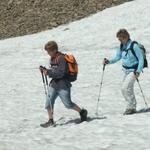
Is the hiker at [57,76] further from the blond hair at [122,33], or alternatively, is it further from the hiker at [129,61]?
the blond hair at [122,33]

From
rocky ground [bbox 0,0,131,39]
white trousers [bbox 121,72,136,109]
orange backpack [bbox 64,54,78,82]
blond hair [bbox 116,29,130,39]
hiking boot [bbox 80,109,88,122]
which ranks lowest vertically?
hiking boot [bbox 80,109,88,122]

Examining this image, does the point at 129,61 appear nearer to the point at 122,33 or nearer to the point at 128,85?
the point at 128,85

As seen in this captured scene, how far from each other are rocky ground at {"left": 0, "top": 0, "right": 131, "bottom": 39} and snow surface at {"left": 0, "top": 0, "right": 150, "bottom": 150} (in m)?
7.18

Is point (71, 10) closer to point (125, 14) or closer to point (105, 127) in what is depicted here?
point (125, 14)

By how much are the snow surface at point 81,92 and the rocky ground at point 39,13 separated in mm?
7175

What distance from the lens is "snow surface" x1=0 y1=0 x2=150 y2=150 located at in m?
11.8

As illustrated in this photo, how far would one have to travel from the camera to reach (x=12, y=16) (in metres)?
56.1

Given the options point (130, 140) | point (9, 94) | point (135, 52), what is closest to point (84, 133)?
point (130, 140)

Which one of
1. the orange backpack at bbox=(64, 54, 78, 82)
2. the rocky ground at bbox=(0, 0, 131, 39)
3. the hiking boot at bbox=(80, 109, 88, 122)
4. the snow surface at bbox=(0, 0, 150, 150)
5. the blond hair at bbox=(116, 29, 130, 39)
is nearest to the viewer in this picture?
the snow surface at bbox=(0, 0, 150, 150)

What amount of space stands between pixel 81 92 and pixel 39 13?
115ft

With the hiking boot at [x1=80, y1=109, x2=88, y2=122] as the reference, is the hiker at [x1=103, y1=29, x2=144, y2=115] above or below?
above

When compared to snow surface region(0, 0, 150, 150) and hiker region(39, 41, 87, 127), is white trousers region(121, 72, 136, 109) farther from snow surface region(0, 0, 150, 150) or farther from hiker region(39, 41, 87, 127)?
hiker region(39, 41, 87, 127)

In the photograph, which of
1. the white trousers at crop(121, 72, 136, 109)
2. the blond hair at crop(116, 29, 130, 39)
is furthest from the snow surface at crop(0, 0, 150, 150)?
the blond hair at crop(116, 29, 130, 39)

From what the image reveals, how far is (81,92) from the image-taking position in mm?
21250
